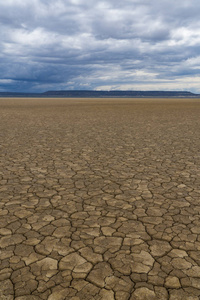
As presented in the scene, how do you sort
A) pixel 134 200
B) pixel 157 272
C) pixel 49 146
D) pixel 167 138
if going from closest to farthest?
1. pixel 157 272
2. pixel 134 200
3. pixel 49 146
4. pixel 167 138

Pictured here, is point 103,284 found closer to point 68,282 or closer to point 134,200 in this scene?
point 68,282

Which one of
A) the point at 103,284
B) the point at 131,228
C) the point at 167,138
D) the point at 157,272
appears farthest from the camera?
the point at 167,138

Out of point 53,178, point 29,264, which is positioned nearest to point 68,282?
point 29,264

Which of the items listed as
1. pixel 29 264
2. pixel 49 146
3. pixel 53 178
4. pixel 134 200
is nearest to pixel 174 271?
pixel 29 264

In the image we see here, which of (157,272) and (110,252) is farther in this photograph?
(110,252)

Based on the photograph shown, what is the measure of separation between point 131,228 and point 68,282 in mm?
1215

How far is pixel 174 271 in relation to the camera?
8.61 feet

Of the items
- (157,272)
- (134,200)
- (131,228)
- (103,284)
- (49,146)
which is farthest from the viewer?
(49,146)

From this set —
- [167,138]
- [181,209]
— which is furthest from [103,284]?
[167,138]

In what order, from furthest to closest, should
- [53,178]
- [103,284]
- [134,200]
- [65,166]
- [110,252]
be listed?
[65,166]
[53,178]
[134,200]
[110,252]
[103,284]

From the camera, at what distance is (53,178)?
548 centimetres

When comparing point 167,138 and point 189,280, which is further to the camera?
point 167,138

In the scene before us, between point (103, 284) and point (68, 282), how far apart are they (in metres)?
0.32

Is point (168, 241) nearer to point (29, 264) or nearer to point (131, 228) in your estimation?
point (131, 228)
